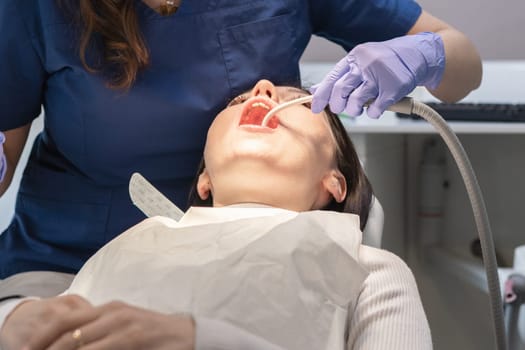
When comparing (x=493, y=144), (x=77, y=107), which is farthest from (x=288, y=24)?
(x=493, y=144)

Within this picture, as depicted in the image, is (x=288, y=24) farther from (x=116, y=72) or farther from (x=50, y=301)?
(x=50, y=301)

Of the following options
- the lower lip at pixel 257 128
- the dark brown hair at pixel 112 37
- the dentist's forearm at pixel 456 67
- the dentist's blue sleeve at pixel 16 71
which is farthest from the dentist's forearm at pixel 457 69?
the dentist's blue sleeve at pixel 16 71

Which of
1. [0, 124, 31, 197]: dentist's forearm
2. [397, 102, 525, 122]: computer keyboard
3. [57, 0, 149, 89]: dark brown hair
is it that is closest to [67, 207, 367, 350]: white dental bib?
[57, 0, 149, 89]: dark brown hair

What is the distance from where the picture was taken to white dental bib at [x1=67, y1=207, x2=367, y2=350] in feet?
A: 3.43

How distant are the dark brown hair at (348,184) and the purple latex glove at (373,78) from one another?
20 cm

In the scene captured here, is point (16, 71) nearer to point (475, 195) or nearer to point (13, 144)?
point (13, 144)

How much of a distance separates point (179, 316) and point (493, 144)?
6.31ft

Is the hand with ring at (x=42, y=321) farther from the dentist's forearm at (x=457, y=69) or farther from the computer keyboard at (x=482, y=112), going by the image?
A: the computer keyboard at (x=482, y=112)

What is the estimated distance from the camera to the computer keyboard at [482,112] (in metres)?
2.12

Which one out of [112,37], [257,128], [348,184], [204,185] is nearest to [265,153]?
[257,128]

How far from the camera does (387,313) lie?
1108 mm

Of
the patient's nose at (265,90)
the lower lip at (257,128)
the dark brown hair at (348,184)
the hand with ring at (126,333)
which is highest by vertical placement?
the patient's nose at (265,90)

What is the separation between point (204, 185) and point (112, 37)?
1.13 ft

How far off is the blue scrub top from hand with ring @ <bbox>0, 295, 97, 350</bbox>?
436 millimetres
